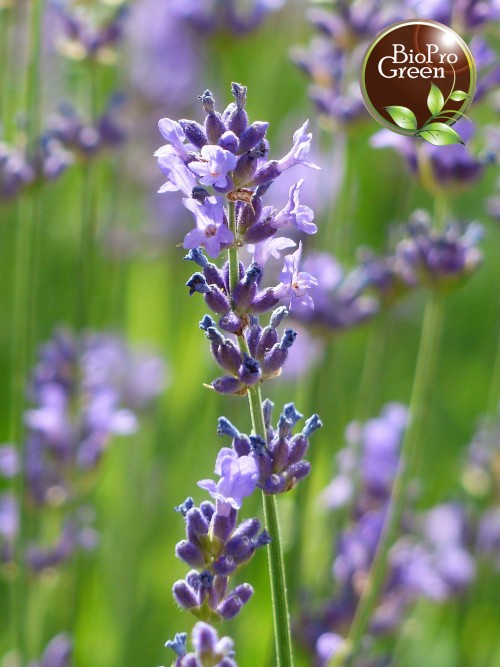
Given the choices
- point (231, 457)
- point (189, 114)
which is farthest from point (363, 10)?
point (189, 114)

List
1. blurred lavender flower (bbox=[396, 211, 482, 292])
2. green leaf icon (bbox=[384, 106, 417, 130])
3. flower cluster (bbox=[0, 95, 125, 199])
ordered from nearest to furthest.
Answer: green leaf icon (bbox=[384, 106, 417, 130]) → blurred lavender flower (bbox=[396, 211, 482, 292]) → flower cluster (bbox=[0, 95, 125, 199])

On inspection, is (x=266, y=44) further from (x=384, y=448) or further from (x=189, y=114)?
(x=384, y=448)

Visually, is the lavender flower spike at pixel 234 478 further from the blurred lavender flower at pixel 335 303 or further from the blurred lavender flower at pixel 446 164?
the blurred lavender flower at pixel 335 303

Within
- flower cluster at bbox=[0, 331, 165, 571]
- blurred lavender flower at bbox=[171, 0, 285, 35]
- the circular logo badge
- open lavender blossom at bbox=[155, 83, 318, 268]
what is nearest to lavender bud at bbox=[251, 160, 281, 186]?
open lavender blossom at bbox=[155, 83, 318, 268]

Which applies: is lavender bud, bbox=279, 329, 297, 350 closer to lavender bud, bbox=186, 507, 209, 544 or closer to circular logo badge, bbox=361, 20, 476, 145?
lavender bud, bbox=186, 507, 209, 544

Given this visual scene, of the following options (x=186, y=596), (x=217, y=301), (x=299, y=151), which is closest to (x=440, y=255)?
(x=299, y=151)

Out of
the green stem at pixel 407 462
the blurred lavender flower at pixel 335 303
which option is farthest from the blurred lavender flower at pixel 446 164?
the blurred lavender flower at pixel 335 303
